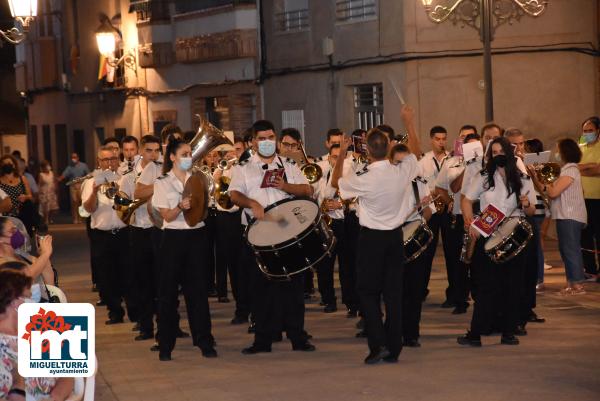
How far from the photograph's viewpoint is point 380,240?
11047 millimetres

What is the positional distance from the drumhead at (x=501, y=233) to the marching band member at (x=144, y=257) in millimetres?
3309

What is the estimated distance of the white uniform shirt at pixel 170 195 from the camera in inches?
454

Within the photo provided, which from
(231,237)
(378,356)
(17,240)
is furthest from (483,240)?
(17,240)

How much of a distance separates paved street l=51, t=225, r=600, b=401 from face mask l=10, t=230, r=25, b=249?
1.41m

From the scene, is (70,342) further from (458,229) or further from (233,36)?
(233,36)

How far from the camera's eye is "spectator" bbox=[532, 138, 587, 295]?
14.9 metres

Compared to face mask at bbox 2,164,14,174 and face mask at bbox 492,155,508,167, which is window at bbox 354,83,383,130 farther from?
face mask at bbox 492,155,508,167

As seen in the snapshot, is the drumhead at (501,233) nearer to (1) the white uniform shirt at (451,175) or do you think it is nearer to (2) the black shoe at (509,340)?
(2) the black shoe at (509,340)

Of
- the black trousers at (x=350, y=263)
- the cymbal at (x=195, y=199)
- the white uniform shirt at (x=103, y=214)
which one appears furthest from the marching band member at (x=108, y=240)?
the cymbal at (x=195, y=199)

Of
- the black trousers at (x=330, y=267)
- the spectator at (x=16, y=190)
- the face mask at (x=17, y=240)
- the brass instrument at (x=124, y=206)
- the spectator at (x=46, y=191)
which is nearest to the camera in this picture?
the face mask at (x=17, y=240)

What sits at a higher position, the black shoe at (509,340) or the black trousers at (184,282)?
the black trousers at (184,282)

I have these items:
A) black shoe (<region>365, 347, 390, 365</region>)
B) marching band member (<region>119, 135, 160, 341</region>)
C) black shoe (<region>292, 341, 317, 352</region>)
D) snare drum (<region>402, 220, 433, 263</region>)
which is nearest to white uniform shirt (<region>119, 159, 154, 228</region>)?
marching band member (<region>119, 135, 160, 341</region>)

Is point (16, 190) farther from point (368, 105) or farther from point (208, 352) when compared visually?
point (368, 105)

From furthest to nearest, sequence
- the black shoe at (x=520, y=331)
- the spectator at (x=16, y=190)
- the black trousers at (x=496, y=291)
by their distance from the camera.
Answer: the spectator at (x=16, y=190), the black shoe at (x=520, y=331), the black trousers at (x=496, y=291)
